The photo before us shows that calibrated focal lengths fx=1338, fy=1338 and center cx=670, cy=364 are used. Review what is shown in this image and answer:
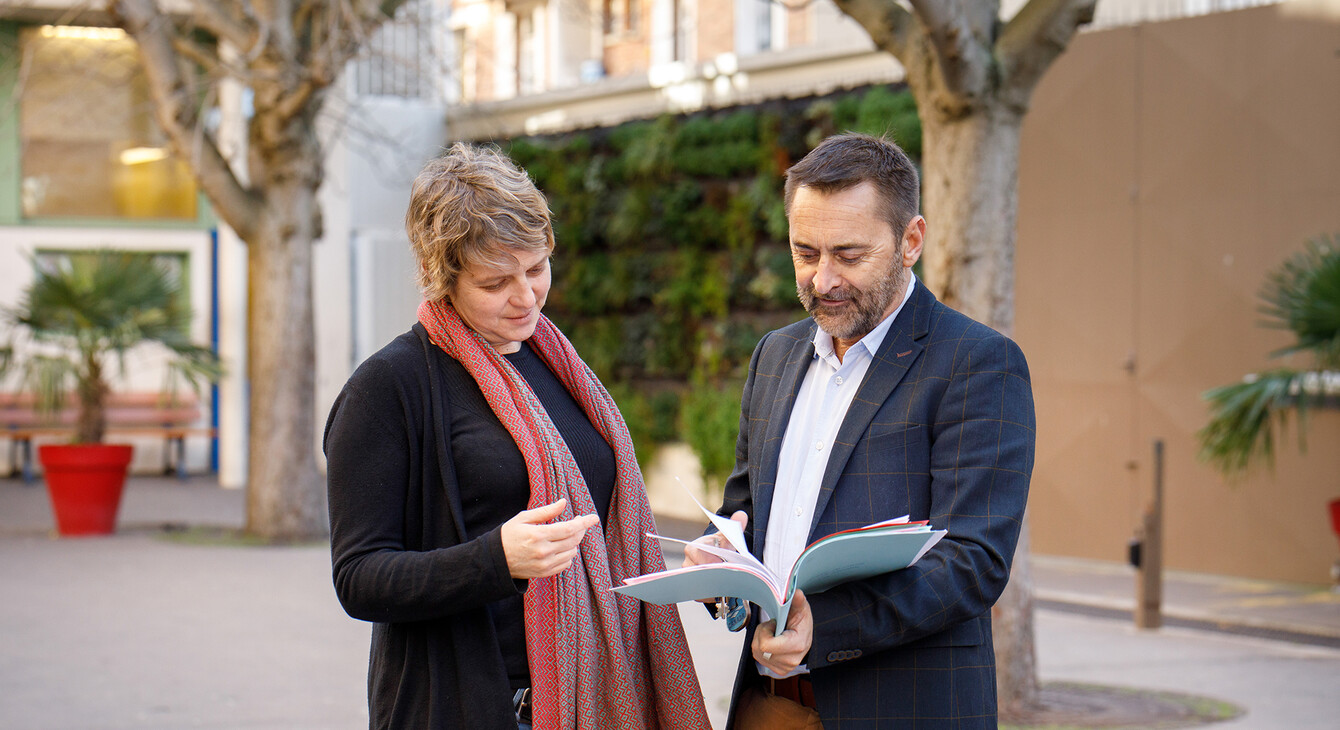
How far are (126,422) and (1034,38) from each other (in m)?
13.3

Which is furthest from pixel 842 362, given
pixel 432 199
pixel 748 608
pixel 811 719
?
pixel 432 199

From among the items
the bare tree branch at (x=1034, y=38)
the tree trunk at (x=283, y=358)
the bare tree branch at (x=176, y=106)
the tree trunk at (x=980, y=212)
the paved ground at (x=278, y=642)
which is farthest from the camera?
the tree trunk at (x=283, y=358)

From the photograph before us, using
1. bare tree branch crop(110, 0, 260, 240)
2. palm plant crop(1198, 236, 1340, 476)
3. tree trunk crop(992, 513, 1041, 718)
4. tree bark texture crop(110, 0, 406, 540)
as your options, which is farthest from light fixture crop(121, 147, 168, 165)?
tree trunk crop(992, 513, 1041, 718)

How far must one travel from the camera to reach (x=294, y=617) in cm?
796

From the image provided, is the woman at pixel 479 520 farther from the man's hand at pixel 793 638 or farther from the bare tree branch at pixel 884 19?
the bare tree branch at pixel 884 19

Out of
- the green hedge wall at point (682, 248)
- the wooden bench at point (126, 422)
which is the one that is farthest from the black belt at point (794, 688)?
the wooden bench at point (126, 422)

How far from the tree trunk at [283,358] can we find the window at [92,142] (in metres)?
5.95

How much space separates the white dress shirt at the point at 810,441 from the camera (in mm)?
2498

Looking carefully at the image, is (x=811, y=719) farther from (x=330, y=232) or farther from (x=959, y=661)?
(x=330, y=232)

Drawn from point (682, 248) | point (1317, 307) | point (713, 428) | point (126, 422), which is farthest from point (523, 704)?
point (126, 422)

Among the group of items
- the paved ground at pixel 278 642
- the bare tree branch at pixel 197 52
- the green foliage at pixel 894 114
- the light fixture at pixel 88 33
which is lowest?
the paved ground at pixel 278 642

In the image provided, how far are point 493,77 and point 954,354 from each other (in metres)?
27.6

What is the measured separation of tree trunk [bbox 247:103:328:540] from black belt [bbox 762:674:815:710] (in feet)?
28.4

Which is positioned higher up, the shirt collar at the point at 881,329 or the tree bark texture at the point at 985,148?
the tree bark texture at the point at 985,148
